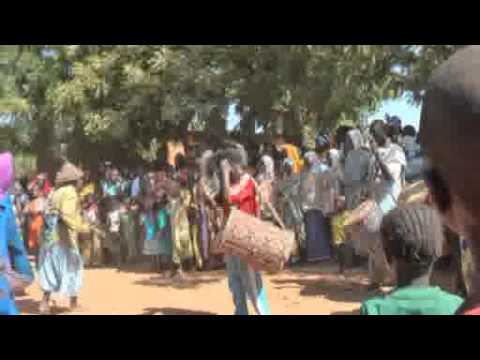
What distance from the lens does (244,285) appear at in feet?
18.8

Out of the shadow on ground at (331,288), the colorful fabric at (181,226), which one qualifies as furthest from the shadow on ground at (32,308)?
the shadow on ground at (331,288)

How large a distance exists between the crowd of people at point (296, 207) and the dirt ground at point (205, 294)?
1.03ft

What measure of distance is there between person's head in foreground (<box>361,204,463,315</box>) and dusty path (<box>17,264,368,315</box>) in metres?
4.23

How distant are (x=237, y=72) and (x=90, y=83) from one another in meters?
3.12

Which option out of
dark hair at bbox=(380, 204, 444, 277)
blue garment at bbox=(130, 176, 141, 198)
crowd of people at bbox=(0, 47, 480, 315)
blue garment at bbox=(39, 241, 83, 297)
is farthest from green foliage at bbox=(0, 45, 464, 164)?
dark hair at bbox=(380, 204, 444, 277)

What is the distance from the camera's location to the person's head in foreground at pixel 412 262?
2.08m

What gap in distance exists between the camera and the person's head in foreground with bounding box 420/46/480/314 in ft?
2.75

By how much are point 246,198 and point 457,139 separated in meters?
5.04

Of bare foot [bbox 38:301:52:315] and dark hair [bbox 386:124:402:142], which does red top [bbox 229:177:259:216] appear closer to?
dark hair [bbox 386:124:402:142]

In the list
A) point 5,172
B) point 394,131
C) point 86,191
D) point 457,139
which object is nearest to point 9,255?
point 5,172

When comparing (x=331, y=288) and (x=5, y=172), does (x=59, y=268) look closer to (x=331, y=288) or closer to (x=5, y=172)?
(x=331, y=288)

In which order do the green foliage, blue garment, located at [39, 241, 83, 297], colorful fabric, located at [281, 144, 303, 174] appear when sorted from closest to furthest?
1. blue garment, located at [39, 241, 83, 297]
2. the green foliage
3. colorful fabric, located at [281, 144, 303, 174]
